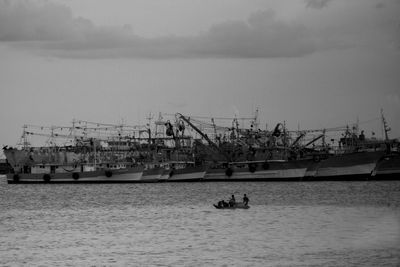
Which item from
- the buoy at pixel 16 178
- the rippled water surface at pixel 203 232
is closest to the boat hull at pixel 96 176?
the buoy at pixel 16 178

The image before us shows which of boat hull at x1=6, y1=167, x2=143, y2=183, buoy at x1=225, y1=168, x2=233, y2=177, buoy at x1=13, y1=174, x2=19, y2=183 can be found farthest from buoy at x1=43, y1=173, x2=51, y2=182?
buoy at x1=225, y1=168, x2=233, y2=177

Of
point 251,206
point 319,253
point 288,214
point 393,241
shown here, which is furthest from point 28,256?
point 251,206

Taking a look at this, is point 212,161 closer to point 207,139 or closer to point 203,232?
point 207,139

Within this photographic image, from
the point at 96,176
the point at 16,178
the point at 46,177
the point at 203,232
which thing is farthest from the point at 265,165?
the point at 203,232

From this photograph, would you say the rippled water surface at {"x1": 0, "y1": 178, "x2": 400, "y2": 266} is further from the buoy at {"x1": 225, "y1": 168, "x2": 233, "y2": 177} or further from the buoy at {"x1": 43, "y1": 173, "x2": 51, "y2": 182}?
the buoy at {"x1": 225, "y1": 168, "x2": 233, "y2": 177}

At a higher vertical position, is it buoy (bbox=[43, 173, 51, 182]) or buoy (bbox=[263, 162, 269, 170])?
buoy (bbox=[263, 162, 269, 170])

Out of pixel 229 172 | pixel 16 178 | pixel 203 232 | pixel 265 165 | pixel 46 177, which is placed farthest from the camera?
pixel 16 178

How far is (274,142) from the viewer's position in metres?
190

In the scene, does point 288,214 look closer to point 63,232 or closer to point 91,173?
point 63,232

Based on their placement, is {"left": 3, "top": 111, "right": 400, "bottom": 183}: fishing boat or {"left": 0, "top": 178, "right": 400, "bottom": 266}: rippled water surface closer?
{"left": 0, "top": 178, "right": 400, "bottom": 266}: rippled water surface

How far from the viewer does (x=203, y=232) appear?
73688mm

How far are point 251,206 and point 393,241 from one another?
1574 inches

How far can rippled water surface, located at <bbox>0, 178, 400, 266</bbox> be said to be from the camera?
5812 centimetres

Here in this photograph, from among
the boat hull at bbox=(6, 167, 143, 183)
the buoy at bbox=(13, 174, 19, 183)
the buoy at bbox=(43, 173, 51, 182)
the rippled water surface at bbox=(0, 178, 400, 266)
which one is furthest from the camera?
the buoy at bbox=(13, 174, 19, 183)
